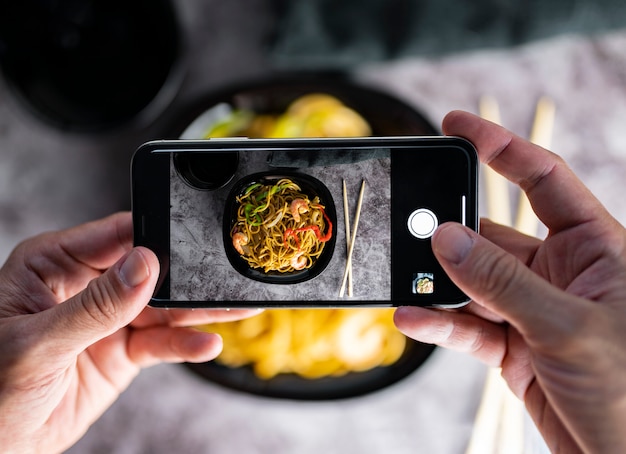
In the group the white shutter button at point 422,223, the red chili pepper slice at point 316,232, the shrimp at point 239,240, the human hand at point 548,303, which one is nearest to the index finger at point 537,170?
the human hand at point 548,303

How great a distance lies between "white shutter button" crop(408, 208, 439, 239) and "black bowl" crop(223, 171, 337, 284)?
4.9 inches

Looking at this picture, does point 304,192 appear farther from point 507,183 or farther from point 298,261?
point 507,183

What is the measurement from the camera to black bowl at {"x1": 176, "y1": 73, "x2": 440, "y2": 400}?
4.10 feet

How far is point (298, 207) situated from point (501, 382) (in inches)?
32.0

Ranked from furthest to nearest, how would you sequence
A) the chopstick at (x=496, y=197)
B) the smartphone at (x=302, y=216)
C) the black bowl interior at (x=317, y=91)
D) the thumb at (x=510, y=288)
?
the chopstick at (x=496, y=197) → the black bowl interior at (x=317, y=91) → the smartphone at (x=302, y=216) → the thumb at (x=510, y=288)

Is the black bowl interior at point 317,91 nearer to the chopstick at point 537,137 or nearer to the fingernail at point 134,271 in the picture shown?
the chopstick at point 537,137

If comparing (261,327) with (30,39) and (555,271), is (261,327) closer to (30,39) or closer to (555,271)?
(555,271)

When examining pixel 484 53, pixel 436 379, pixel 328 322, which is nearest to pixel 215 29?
pixel 484 53

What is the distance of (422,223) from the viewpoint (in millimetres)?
887

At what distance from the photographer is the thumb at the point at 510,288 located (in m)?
0.71

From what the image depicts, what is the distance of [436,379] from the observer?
1469mm

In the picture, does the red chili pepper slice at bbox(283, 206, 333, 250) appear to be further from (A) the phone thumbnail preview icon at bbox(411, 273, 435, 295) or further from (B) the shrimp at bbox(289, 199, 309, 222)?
(A) the phone thumbnail preview icon at bbox(411, 273, 435, 295)

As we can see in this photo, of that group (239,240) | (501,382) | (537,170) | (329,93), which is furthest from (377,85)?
(501,382)

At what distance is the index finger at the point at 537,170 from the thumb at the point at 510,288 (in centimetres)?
22
